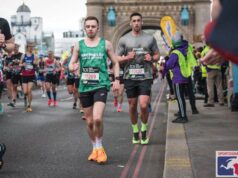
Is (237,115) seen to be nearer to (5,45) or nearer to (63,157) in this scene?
(63,157)

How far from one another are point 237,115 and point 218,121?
1176 millimetres

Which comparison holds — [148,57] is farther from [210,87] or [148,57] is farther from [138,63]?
[210,87]

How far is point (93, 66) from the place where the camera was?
Answer: 6.76 m

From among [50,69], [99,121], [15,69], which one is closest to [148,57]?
[99,121]

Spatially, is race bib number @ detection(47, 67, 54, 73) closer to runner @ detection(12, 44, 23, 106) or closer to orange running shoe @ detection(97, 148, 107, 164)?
runner @ detection(12, 44, 23, 106)

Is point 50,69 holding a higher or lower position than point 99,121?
higher

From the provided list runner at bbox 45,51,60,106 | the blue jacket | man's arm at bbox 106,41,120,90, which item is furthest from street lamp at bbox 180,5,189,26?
man's arm at bbox 106,41,120,90

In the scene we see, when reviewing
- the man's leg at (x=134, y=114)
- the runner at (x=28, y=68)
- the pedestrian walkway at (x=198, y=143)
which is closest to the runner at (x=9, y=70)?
the runner at (x=28, y=68)

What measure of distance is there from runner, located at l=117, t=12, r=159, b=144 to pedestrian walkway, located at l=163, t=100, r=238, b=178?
71 centimetres

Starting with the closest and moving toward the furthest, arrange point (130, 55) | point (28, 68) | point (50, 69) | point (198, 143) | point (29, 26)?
point (198, 143)
point (130, 55)
point (28, 68)
point (50, 69)
point (29, 26)

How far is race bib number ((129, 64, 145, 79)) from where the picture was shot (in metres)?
7.91

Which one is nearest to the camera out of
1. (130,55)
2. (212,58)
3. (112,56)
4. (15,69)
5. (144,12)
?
(212,58)

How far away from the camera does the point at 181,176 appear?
507 centimetres

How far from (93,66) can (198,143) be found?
1697mm
